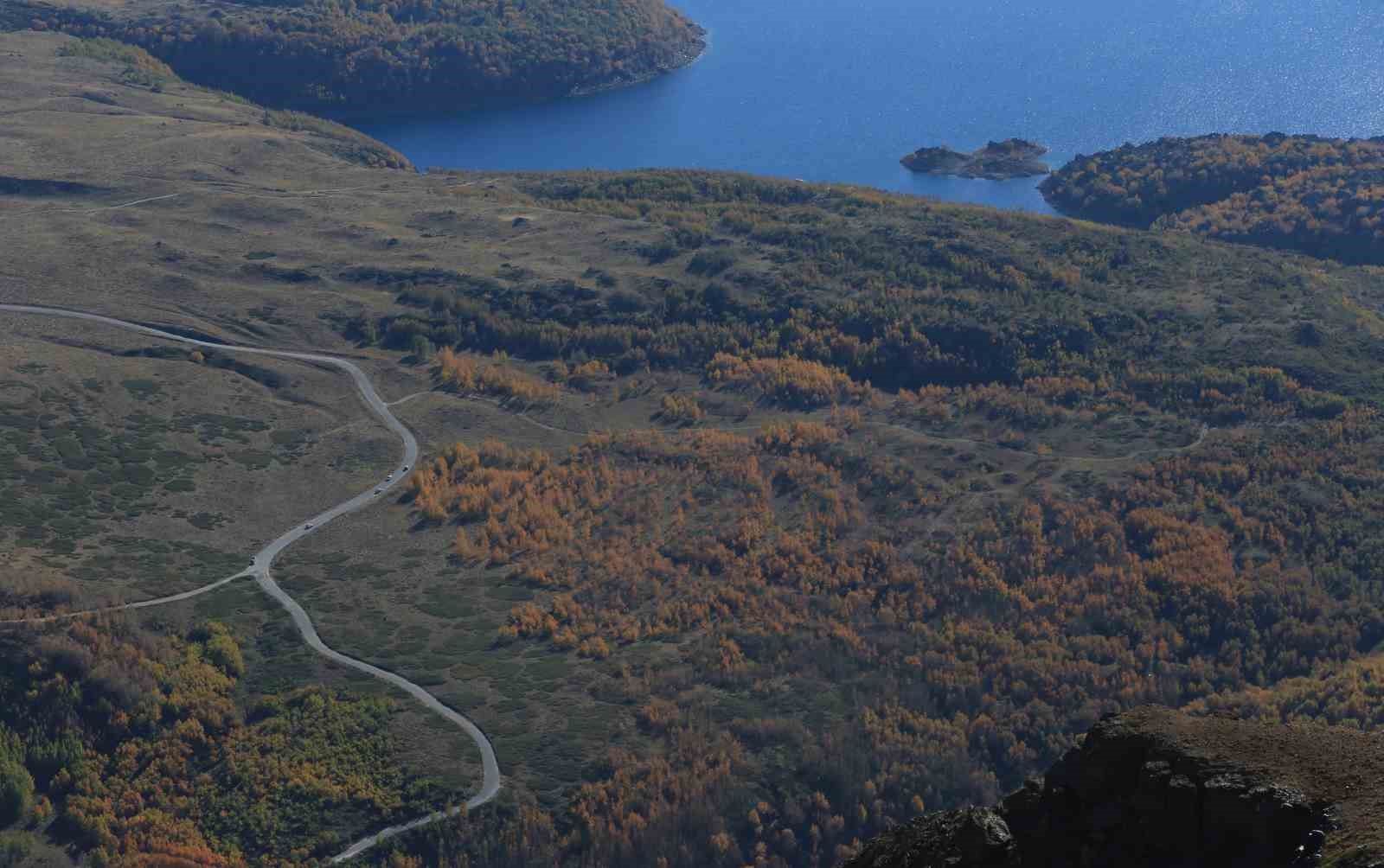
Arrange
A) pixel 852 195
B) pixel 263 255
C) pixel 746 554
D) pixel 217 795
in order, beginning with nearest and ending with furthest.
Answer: pixel 217 795, pixel 746 554, pixel 263 255, pixel 852 195

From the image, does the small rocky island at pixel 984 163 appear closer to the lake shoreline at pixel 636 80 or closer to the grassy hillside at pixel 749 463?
the grassy hillside at pixel 749 463

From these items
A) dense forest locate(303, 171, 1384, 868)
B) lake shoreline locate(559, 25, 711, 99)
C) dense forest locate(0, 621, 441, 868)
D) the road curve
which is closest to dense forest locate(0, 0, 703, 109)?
lake shoreline locate(559, 25, 711, 99)

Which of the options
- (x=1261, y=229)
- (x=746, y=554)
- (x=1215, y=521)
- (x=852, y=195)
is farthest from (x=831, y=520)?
(x=1261, y=229)

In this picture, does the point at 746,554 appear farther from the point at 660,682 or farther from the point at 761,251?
the point at 761,251

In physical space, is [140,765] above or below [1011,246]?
below

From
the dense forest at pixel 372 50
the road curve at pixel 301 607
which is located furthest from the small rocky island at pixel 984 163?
the road curve at pixel 301 607

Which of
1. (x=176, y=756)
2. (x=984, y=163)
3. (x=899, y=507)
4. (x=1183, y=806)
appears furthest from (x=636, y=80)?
(x=1183, y=806)

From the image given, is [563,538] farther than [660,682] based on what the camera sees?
Yes
